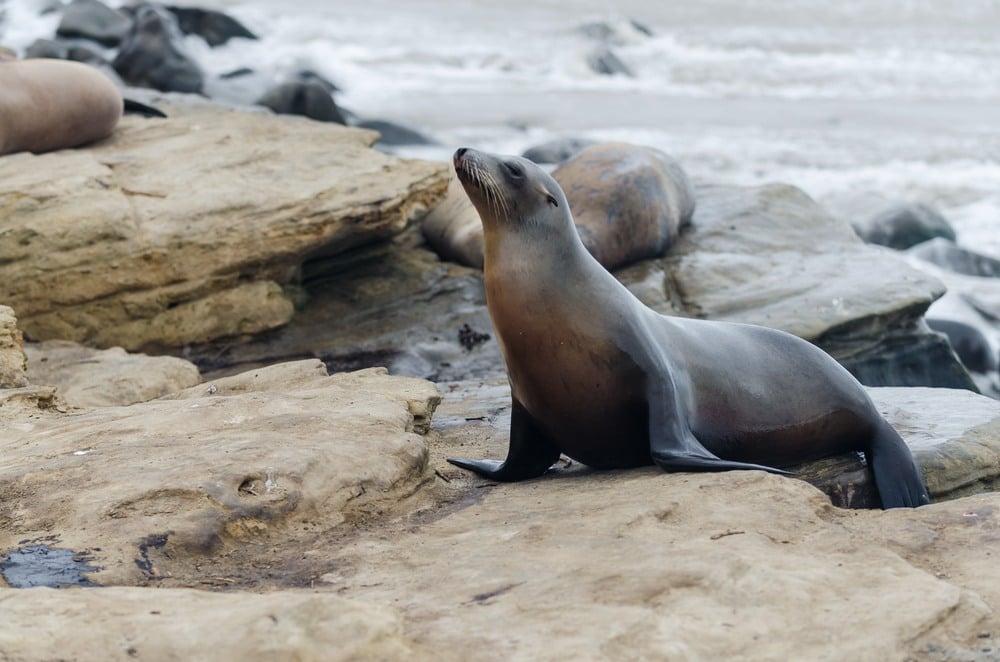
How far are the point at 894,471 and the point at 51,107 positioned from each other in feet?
22.1

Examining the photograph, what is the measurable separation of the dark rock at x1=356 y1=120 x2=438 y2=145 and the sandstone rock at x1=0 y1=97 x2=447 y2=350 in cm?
698

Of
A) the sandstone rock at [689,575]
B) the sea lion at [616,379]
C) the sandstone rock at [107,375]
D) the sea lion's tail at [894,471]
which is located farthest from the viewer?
the sandstone rock at [107,375]

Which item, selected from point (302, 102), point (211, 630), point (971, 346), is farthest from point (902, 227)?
point (211, 630)

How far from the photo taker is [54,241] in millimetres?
7570

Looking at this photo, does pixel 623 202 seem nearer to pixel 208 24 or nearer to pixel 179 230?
pixel 179 230

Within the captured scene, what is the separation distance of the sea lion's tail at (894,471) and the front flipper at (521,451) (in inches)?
48.3

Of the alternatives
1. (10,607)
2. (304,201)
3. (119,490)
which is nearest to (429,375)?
(304,201)

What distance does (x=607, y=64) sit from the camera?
82.7 ft

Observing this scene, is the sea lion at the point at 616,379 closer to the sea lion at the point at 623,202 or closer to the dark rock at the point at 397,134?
the sea lion at the point at 623,202

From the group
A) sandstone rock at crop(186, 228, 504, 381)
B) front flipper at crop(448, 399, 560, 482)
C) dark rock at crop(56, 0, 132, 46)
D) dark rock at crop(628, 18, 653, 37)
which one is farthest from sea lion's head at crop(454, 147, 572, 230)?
dark rock at crop(628, 18, 653, 37)

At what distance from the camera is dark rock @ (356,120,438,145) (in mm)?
15953

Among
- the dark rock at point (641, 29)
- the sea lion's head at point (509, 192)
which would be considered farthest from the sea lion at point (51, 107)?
the dark rock at point (641, 29)

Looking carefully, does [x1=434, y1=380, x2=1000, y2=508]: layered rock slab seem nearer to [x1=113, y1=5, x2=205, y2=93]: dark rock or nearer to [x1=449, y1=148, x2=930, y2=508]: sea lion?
[x1=449, y1=148, x2=930, y2=508]: sea lion

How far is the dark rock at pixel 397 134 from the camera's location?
52.3 feet
